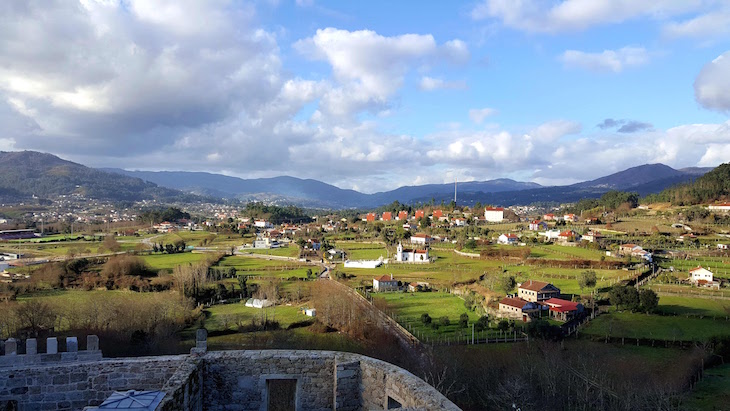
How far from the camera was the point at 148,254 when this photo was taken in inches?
2242

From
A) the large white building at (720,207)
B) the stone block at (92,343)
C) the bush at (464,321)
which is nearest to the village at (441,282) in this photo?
the bush at (464,321)

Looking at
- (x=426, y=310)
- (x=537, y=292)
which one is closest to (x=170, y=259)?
(x=426, y=310)

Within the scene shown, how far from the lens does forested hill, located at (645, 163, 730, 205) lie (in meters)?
80.4

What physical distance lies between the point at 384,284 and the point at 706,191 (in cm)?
7550

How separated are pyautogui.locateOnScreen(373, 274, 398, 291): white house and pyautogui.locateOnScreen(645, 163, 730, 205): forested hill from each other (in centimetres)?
7032

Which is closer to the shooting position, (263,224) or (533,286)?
(533,286)

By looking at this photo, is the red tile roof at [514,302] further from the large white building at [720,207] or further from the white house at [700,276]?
the large white building at [720,207]

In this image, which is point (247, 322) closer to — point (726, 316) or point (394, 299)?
point (394, 299)

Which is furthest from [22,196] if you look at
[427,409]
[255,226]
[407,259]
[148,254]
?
[427,409]

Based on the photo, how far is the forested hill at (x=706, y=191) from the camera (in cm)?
8038

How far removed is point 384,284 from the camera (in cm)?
4247

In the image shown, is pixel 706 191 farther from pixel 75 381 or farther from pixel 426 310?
pixel 75 381

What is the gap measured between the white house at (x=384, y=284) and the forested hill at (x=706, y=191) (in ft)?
231

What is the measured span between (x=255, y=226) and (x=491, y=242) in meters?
60.1
